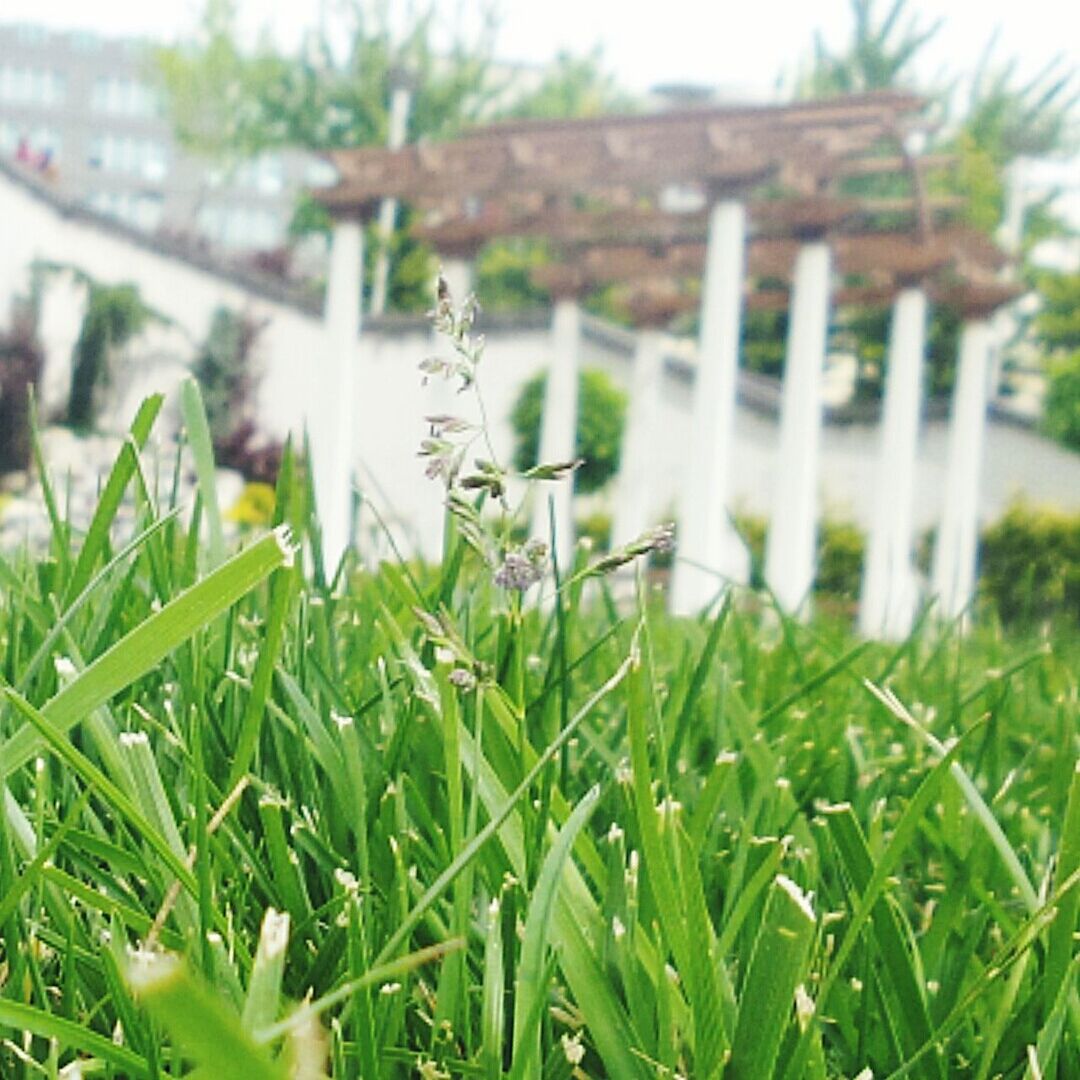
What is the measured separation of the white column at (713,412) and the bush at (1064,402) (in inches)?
359

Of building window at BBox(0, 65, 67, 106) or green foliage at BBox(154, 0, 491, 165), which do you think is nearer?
green foliage at BBox(154, 0, 491, 165)

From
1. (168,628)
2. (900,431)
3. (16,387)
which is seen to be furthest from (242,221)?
(168,628)

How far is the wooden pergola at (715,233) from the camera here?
19.2ft

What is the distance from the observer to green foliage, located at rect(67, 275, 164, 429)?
53.1 feet

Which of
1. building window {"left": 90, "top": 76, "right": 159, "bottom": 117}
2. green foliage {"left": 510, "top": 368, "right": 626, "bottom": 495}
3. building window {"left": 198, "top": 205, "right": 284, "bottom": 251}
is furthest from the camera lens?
building window {"left": 90, "top": 76, "right": 159, "bottom": 117}

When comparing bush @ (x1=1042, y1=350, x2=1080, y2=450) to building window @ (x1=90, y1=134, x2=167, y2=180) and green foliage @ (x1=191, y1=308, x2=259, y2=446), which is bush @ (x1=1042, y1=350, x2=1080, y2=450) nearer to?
green foliage @ (x1=191, y1=308, x2=259, y2=446)

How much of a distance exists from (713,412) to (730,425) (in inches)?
3.5

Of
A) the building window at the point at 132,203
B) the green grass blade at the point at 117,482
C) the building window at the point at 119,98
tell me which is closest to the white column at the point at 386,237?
the green grass blade at the point at 117,482

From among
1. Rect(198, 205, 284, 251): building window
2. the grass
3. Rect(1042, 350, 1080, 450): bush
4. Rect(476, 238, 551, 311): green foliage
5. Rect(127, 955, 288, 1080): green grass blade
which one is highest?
Rect(198, 205, 284, 251): building window

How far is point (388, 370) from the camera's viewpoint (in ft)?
56.0

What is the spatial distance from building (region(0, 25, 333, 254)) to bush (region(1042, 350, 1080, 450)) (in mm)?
33735

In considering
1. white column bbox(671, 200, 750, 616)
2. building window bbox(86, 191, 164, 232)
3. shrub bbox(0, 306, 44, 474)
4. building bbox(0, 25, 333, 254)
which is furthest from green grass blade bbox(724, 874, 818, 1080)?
building window bbox(86, 191, 164, 232)

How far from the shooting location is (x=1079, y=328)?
64.0 feet

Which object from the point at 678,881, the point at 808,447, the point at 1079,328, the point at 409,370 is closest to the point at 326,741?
the point at 678,881
